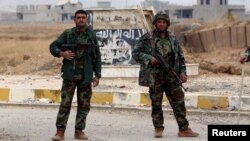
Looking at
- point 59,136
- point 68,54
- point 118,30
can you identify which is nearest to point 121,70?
point 118,30

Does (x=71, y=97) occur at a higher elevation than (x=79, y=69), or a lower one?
lower

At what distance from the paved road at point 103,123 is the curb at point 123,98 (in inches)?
17.6

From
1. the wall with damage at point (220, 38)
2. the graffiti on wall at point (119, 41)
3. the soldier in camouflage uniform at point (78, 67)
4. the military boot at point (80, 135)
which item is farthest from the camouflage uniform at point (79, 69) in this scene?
the wall with damage at point (220, 38)

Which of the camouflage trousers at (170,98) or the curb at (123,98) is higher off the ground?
the camouflage trousers at (170,98)

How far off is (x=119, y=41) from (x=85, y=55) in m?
8.12

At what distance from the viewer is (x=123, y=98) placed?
39.3ft

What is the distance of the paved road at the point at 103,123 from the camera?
8.66 meters

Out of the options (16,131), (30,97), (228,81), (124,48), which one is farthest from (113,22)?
(16,131)

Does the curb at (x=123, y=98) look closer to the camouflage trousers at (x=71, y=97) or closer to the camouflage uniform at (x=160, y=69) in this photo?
the camouflage uniform at (x=160, y=69)

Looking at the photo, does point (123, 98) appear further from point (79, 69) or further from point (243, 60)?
point (243, 60)

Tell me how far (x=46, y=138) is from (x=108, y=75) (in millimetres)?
8068

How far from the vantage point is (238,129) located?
20.0 ft

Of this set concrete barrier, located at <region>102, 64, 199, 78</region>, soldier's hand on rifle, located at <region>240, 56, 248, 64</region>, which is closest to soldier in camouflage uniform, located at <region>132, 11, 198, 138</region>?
soldier's hand on rifle, located at <region>240, 56, 248, 64</region>

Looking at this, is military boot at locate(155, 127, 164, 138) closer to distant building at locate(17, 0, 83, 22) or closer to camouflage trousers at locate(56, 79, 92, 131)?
camouflage trousers at locate(56, 79, 92, 131)
